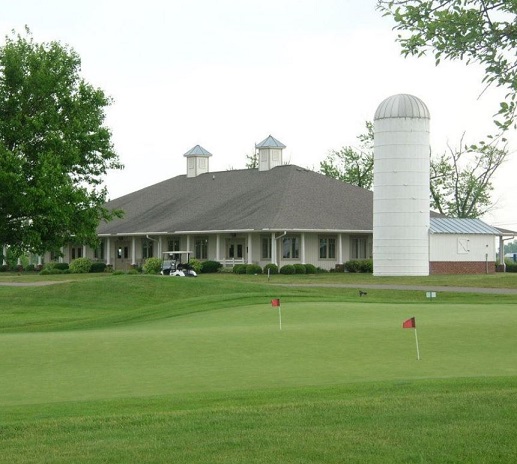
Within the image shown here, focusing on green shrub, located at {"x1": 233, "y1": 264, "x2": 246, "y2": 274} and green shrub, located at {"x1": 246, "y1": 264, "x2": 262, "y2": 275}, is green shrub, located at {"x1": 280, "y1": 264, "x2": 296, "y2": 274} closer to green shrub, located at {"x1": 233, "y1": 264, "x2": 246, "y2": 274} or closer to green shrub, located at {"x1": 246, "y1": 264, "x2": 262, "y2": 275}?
green shrub, located at {"x1": 246, "y1": 264, "x2": 262, "y2": 275}

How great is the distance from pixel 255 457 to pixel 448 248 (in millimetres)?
50806

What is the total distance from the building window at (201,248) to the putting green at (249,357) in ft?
146

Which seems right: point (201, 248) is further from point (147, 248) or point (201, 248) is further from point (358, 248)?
point (358, 248)

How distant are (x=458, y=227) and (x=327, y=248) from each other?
8.32 m

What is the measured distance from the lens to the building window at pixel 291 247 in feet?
201

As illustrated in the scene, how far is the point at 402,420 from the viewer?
370 inches

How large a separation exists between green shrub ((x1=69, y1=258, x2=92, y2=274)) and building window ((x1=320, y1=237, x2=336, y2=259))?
16.2 m

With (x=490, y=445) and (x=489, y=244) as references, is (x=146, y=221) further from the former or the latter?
(x=490, y=445)

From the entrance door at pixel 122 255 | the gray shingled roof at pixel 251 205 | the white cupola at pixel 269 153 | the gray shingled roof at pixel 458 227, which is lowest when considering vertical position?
the entrance door at pixel 122 255

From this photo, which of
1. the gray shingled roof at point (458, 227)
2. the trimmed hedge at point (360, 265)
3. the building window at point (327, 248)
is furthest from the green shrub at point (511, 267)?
the building window at point (327, 248)

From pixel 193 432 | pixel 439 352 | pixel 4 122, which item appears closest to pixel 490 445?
pixel 193 432

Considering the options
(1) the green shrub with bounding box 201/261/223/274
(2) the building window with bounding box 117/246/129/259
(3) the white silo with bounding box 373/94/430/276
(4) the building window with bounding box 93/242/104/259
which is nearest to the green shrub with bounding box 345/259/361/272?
(3) the white silo with bounding box 373/94/430/276

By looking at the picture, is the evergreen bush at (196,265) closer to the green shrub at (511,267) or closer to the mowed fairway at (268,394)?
the green shrub at (511,267)

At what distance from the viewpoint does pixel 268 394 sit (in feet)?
36.7
